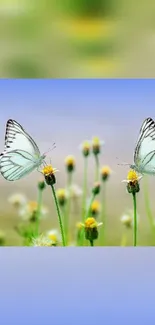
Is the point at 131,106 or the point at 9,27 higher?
the point at 9,27

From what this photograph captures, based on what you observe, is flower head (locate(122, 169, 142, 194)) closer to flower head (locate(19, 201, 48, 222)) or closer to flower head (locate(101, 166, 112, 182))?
flower head (locate(101, 166, 112, 182))

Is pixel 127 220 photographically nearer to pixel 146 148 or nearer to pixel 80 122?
pixel 146 148

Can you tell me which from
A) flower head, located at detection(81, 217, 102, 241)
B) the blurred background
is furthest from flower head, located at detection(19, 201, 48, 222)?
the blurred background

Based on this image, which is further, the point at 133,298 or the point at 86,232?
the point at 86,232

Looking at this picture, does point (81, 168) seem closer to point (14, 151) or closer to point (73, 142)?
point (73, 142)

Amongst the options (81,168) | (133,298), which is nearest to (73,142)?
(81,168)

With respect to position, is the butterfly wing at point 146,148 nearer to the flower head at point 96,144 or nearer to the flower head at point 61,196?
the flower head at point 96,144

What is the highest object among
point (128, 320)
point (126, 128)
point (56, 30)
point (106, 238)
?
point (56, 30)

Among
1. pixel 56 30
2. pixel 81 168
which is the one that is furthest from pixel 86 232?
pixel 56 30

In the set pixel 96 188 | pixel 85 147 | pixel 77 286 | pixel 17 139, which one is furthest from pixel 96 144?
pixel 77 286

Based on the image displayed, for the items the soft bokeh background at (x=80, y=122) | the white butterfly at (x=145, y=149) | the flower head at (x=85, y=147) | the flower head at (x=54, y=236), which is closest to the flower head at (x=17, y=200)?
the soft bokeh background at (x=80, y=122)
